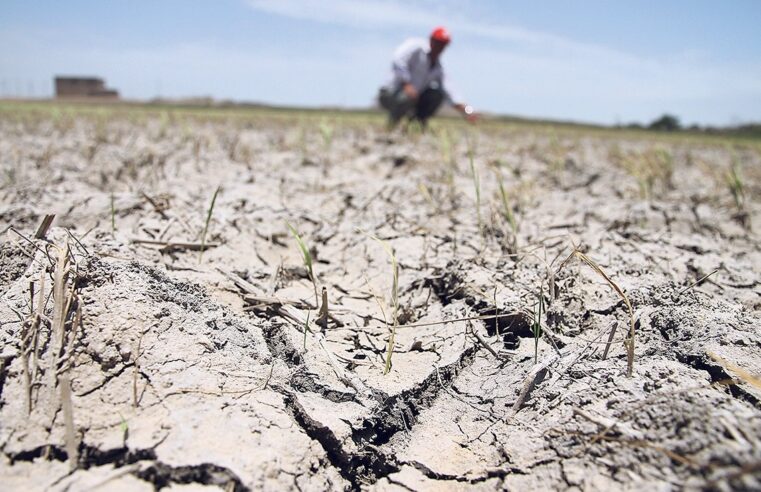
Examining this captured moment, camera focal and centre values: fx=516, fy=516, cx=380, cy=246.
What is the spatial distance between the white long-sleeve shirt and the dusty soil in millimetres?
3532

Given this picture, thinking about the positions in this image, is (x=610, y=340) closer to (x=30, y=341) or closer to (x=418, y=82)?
(x=30, y=341)

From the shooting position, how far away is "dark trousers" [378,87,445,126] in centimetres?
523

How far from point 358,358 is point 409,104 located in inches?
175

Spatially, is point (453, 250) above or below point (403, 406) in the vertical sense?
above

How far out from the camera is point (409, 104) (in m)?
5.25

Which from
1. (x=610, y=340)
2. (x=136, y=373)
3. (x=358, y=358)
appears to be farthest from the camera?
(x=358, y=358)

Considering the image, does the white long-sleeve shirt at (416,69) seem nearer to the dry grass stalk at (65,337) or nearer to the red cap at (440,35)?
the red cap at (440,35)

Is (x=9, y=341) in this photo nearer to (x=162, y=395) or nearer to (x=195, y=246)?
(x=162, y=395)

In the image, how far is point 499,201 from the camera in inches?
88.7

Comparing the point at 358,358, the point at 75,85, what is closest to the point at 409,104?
the point at 358,358

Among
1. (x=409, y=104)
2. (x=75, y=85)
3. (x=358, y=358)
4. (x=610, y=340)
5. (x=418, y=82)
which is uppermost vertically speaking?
(x=75, y=85)

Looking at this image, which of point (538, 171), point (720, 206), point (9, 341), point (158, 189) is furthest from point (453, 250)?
point (538, 171)

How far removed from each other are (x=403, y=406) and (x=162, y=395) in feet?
1.47

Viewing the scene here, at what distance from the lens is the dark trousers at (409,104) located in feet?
17.2
